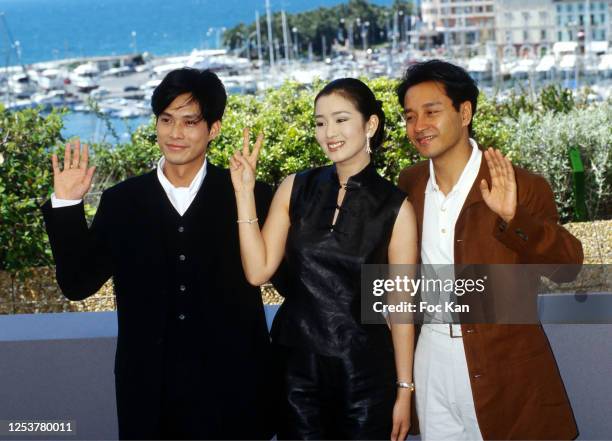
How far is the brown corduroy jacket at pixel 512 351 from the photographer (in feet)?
7.18

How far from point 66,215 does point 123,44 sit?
85.6 metres

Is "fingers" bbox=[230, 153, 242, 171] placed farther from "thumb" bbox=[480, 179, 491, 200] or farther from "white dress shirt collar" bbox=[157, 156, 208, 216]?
"thumb" bbox=[480, 179, 491, 200]

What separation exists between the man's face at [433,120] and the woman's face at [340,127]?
0.10m

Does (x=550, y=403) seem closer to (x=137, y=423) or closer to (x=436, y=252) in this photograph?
(x=436, y=252)

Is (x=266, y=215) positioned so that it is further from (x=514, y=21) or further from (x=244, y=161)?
(x=514, y=21)

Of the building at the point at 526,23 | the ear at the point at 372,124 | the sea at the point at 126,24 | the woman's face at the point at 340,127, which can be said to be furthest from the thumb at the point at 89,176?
the sea at the point at 126,24

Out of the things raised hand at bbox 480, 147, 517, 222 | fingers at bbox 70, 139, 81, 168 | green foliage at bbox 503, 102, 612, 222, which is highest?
fingers at bbox 70, 139, 81, 168

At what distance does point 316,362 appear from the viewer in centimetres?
221

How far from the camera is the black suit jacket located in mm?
2268

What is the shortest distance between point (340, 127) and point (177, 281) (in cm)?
52

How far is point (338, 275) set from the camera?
86.7 inches

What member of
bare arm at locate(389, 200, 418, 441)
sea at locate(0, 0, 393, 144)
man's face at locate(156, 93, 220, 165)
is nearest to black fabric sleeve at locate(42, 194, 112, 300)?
man's face at locate(156, 93, 220, 165)

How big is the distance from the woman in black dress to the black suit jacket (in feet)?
0.30

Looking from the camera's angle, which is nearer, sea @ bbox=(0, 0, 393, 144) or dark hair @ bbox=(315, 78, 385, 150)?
dark hair @ bbox=(315, 78, 385, 150)
